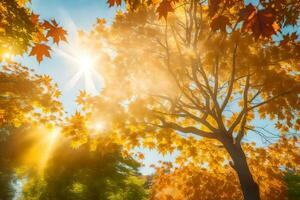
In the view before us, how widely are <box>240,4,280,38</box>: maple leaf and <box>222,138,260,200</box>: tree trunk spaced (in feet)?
17.2

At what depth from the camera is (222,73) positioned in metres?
8.96

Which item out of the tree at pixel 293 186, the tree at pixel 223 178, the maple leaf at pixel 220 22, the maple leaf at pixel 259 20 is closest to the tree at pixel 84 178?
the tree at pixel 223 178

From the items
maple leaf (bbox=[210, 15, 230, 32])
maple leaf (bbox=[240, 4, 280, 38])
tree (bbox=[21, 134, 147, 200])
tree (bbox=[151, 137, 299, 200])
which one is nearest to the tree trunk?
tree (bbox=[151, 137, 299, 200])

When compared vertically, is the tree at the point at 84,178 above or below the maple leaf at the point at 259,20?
above

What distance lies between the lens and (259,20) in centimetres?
277

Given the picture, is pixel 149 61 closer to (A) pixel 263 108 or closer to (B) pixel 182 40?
(B) pixel 182 40

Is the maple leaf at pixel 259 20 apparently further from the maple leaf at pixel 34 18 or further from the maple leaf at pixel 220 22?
the maple leaf at pixel 34 18

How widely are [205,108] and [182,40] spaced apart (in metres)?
2.30

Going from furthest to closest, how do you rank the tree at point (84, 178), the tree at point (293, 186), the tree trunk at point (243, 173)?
the tree at point (293, 186) < the tree at point (84, 178) < the tree trunk at point (243, 173)

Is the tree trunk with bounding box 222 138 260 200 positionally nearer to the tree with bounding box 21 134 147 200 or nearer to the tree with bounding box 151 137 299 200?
the tree with bounding box 151 137 299 200

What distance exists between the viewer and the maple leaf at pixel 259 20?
2.71 meters

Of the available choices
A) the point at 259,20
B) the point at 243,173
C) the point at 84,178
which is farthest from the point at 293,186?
the point at 259,20

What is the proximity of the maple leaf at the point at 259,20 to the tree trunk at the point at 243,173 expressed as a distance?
5.25m

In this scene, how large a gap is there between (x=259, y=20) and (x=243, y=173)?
536 cm
